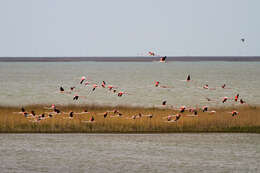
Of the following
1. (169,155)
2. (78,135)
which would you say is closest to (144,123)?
(78,135)

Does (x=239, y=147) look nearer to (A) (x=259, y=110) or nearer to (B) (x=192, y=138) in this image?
(B) (x=192, y=138)

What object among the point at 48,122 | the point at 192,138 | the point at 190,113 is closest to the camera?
the point at 192,138

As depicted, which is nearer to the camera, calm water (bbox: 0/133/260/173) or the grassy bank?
calm water (bbox: 0/133/260/173)

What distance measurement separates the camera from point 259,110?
1492 inches

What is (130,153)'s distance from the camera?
92.5ft

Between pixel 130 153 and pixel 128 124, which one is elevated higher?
pixel 128 124

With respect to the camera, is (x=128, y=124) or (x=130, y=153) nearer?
(x=130, y=153)

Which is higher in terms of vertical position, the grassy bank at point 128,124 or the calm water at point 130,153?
the grassy bank at point 128,124

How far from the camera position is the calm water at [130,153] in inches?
987

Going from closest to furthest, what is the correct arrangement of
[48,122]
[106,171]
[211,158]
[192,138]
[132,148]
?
[106,171]
[211,158]
[132,148]
[192,138]
[48,122]

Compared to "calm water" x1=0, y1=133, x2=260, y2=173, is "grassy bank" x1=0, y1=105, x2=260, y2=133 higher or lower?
higher

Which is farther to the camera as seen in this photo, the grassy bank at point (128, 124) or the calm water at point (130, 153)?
the grassy bank at point (128, 124)

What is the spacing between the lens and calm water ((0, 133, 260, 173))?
82.2 ft

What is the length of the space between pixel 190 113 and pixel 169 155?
10.1 metres
